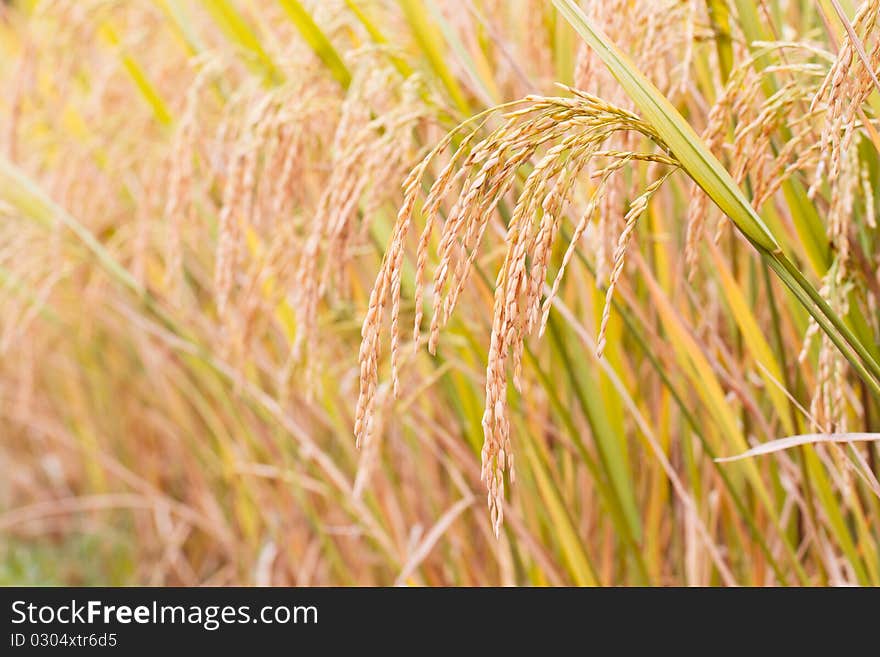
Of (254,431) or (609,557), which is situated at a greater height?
(254,431)

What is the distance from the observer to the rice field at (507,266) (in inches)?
19.7

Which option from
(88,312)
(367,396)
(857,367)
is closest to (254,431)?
(88,312)

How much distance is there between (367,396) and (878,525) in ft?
1.71

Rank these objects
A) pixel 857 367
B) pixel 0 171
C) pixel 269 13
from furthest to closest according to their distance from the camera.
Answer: pixel 269 13 < pixel 0 171 < pixel 857 367

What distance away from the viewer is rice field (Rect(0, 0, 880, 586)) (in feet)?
1.64

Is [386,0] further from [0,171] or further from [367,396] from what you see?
[367,396]

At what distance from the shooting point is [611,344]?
88 centimetres

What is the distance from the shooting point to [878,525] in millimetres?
758

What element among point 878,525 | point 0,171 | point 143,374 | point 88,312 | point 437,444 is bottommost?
point 878,525

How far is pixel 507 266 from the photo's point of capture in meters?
0.47

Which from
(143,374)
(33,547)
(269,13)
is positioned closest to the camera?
(269,13)
